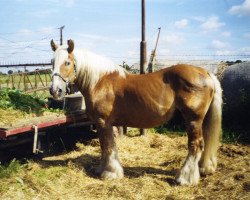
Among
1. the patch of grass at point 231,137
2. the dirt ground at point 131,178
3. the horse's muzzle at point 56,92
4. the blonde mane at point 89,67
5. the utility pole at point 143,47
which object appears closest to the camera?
the dirt ground at point 131,178

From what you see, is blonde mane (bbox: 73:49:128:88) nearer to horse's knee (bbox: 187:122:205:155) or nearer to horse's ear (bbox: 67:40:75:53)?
horse's ear (bbox: 67:40:75:53)

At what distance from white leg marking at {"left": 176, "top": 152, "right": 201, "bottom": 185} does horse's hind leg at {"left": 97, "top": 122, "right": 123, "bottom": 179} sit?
999 mm

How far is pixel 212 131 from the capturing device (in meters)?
5.27

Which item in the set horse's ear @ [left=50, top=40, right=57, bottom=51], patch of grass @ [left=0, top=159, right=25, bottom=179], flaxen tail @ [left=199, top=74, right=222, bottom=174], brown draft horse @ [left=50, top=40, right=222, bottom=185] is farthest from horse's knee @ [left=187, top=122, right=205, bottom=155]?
patch of grass @ [left=0, top=159, right=25, bottom=179]

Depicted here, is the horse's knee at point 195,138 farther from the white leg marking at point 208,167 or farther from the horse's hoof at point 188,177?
the white leg marking at point 208,167

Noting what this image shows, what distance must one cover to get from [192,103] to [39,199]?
8.56 ft

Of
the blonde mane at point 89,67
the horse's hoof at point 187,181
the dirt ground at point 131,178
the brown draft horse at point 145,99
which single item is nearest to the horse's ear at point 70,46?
the brown draft horse at point 145,99

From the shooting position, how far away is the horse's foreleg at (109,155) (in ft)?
17.4

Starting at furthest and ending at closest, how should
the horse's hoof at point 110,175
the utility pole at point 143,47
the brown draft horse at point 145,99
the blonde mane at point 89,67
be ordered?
the utility pole at point 143,47, the horse's hoof at point 110,175, the blonde mane at point 89,67, the brown draft horse at point 145,99

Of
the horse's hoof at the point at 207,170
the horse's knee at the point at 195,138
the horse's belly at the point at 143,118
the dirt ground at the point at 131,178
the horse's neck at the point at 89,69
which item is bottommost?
the dirt ground at the point at 131,178

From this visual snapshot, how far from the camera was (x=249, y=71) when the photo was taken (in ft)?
27.2

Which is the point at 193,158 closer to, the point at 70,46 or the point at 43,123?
the point at 43,123

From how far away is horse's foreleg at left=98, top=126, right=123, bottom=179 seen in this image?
17.4 ft

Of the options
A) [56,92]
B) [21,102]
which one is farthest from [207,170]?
[21,102]
